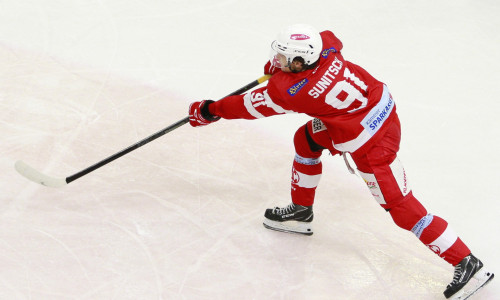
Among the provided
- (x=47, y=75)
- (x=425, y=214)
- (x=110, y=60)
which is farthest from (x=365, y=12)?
(x=425, y=214)

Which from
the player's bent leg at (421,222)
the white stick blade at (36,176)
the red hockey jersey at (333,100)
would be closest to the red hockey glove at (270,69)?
the red hockey jersey at (333,100)

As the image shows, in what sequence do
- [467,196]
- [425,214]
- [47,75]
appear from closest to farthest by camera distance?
[425,214], [467,196], [47,75]

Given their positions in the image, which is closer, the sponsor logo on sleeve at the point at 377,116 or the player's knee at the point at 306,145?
the sponsor logo on sleeve at the point at 377,116

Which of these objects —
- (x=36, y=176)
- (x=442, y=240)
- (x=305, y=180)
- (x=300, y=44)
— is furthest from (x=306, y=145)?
(x=36, y=176)

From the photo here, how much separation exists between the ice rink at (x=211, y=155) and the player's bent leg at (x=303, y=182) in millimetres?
71

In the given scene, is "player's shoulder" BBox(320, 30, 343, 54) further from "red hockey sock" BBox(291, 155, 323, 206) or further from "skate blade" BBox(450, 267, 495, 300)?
"skate blade" BBox(450, 267, 495, 300)

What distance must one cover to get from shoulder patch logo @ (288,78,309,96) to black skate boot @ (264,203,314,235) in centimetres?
76

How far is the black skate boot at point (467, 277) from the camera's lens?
2.97 metres

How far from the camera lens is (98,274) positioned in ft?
10.1

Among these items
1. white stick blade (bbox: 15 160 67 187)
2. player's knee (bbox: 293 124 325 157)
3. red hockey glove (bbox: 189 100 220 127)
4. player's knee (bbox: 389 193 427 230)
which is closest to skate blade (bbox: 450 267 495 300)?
player's knee (bbox: 389 193 427 230)

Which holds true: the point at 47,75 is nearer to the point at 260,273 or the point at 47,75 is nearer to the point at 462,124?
the point at 260,273

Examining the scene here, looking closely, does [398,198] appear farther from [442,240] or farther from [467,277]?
[467,277]

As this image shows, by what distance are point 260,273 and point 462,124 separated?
173cm

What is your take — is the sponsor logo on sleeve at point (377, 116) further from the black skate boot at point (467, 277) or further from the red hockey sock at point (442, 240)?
the black skate boot at point (467, 277)
